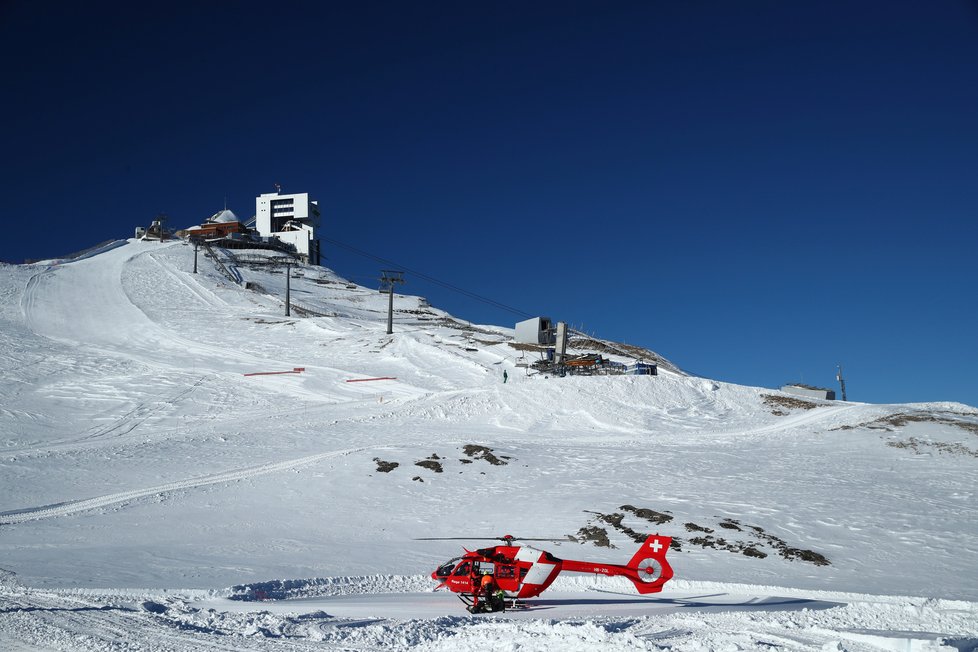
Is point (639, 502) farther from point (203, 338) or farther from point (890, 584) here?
point (203, 338)

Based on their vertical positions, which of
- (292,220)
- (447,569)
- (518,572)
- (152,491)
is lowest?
(447,569)

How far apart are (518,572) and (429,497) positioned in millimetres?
10064

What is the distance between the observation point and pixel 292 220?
436 feet

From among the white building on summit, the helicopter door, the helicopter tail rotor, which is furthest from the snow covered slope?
the white building on summit

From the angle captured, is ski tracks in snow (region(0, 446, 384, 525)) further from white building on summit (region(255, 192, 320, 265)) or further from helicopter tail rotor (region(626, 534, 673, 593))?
white building on summit (region(255, 192, 320, 265))

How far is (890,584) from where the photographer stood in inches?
606

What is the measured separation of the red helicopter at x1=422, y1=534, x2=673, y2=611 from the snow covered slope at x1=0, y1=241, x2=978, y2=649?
1.67ft

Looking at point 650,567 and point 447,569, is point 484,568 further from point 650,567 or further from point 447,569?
point 650,567

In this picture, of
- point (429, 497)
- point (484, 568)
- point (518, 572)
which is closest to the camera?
point (518, 572)

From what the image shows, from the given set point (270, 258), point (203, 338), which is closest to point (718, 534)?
point (203, 338)

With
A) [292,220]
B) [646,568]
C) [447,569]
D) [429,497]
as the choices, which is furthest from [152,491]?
[292,220]

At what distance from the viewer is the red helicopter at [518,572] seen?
43.2 ft

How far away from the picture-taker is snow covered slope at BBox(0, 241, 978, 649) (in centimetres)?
1125

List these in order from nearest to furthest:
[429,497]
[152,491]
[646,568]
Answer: [646,568]
[152,491]
[429,497]
